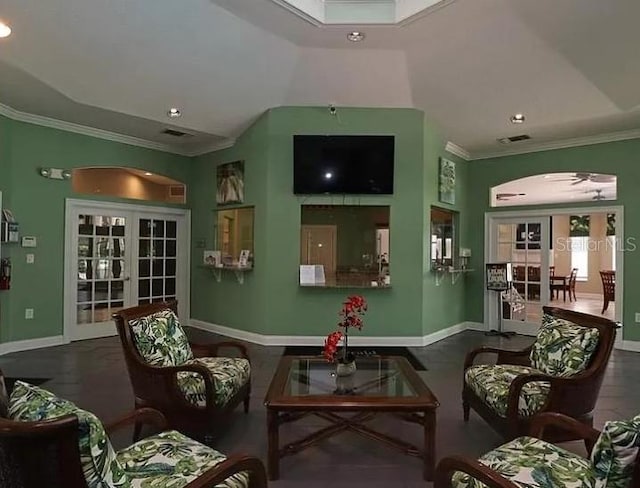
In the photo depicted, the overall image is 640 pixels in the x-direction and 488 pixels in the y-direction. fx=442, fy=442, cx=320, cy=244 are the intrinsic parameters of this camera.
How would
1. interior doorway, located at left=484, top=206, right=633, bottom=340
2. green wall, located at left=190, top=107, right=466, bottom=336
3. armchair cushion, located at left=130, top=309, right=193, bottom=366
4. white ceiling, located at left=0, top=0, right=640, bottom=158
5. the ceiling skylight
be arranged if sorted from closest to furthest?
1. armchair cushion, located at left=130, top=309, right=193, bottom=366
2. white ceiling, located at left=0, top=0, right=640, bottom=158
3. the ceiling skylight
4. green wall, located at left=190, top=107, right=466, bottom=336
5. interior doorway, located at left=484, top=206, right=633, bottom=340

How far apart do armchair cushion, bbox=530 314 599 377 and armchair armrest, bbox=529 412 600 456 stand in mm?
692

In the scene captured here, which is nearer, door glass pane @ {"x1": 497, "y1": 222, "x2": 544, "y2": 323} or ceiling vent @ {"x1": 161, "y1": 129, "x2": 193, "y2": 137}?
ceiling vent @ {"x1": 161, "y1": 129, "x2": 193, "y2": 137}

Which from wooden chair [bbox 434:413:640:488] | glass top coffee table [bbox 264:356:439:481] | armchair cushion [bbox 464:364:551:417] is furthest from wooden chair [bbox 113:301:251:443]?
armchair cushion [bbox 464:364:551:417]

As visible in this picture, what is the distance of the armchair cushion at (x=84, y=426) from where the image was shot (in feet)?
4.44

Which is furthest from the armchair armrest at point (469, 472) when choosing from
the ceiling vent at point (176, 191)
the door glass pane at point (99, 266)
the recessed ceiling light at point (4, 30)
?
the ceiling vent at point (176, 191)

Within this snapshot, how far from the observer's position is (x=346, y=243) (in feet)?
20.5

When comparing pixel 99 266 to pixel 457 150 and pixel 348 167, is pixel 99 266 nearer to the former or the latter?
pixel 348 167

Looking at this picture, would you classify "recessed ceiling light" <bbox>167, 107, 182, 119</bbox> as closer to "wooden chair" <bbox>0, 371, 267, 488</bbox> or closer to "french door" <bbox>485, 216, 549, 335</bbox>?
"wooden chair" <bbox>0, 371, 267, 488</bbox>

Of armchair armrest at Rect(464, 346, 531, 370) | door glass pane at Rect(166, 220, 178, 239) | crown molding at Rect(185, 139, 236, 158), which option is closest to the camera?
armchair armrest at Rect(464, 346, 531, 370)

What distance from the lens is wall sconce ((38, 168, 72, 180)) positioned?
19.0ft

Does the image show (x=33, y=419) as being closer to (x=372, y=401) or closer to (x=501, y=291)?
(x=372, y=401)

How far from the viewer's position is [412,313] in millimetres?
5918

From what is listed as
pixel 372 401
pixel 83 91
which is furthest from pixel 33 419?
pixel 83 91

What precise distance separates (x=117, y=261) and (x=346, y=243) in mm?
3474
